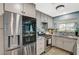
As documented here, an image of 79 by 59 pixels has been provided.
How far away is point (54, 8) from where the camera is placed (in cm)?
141

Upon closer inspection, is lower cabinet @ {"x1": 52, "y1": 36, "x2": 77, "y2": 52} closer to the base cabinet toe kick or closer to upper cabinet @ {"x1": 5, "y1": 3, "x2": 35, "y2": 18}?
the base cabinet toe kick

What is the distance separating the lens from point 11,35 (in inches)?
53.5

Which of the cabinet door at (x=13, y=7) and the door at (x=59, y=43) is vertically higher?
the cabinet door at (x=13, y=7)

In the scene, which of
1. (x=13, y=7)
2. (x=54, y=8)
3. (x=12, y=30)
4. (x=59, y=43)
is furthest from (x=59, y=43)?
(x=13, y=7)

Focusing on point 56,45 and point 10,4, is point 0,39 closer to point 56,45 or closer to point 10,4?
point 10,4

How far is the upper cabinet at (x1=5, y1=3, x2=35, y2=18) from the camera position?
4.32 ft

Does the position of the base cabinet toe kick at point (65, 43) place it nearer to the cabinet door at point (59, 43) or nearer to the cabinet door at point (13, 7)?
the cabinet door at point (59, 43)

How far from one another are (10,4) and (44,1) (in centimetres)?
55

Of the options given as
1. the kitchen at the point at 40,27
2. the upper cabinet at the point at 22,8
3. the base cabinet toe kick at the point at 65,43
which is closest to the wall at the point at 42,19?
the kitchen at the point at 40,27

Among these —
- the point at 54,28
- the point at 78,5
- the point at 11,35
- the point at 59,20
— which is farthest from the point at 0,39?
the point at 78,5

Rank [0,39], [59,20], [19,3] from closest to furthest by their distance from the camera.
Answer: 1. [0,39]
2. [19,3]
3. [59,20]

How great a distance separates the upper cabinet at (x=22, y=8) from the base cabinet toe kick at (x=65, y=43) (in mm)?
637

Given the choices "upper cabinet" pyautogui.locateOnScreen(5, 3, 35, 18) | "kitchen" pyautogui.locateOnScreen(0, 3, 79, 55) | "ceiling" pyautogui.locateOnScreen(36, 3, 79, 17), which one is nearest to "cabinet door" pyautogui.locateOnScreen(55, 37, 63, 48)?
"kitchen" pyautogui.locateOnScreen(0, 3, 79, 55)

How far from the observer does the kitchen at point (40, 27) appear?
1.30 meters
